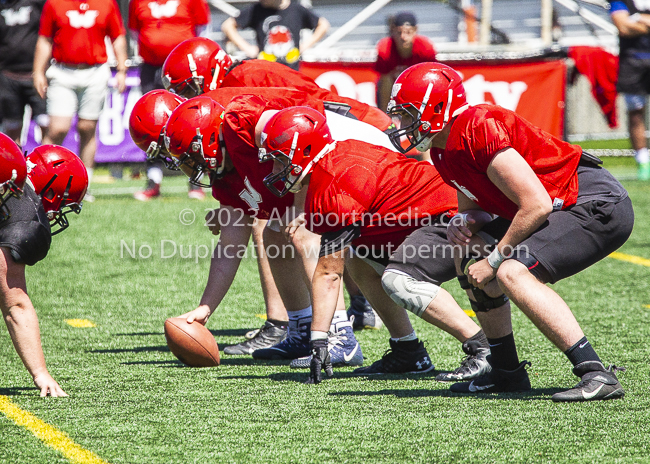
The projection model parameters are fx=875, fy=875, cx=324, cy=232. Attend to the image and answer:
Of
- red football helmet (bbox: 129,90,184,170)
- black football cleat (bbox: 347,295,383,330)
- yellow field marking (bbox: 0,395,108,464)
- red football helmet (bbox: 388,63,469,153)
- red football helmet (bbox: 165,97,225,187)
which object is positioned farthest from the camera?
black football cleat (bbox: 347,295,383,330)

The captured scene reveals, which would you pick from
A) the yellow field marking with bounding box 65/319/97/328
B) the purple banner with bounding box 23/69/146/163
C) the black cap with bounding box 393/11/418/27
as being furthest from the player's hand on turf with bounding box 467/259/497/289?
the purple banner with bounding box 23/69/146/163

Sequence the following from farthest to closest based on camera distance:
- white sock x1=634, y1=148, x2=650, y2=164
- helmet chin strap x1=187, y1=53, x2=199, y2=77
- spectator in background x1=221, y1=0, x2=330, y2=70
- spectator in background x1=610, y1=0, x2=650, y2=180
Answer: white sock x1=634, y1=148, x2=650, y2=164 → spectator in background x1=610, y1=0, x2=650, y2=180 → spectator in background x1=221, y1=0, x2=330, y2=70 → helmet chin strap x1=187, y1=53, x2=199, y2=77

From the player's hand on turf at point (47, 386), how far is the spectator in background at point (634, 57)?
287 inches

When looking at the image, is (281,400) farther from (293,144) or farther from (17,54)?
(17,54)

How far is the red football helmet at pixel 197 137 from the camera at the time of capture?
403 cm

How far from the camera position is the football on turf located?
416cm

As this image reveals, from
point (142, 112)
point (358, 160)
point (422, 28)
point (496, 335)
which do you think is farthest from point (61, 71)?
point (422, 28)

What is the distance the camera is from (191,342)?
4.17 metres

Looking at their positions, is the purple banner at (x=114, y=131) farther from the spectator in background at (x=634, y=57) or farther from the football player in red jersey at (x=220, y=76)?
the football player in red jersey at (x=220, y=76)

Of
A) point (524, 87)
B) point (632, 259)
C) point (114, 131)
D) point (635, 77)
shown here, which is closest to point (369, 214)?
point (632, 259)

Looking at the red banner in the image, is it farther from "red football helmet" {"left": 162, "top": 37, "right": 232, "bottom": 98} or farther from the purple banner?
"red football helmet" {"left": 162, "top": 37, "right": 232, "bottom": 98}

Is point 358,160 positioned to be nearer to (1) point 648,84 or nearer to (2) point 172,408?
(2) point 172,408

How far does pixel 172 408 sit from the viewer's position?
11.4 ft

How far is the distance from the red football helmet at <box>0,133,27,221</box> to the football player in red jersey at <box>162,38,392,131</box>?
1697 mm
